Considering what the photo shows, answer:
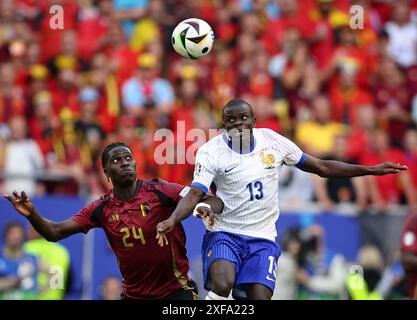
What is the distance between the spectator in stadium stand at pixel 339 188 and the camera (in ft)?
55.8

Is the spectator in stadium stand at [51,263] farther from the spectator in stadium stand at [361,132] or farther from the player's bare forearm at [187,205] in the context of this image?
the player's bare forearm at [187,205]

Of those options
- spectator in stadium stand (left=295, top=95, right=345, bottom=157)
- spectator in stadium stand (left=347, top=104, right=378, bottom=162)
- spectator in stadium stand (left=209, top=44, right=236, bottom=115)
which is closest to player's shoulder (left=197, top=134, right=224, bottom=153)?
spectator in stadium stand (left=295, top=95, right=345, bottom=157)

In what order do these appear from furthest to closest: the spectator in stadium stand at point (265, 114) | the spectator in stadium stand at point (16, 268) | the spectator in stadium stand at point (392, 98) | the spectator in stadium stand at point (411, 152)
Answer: the spectator in stadium stand at point (392, 98) → the spectator in stadium stand at point (411, 152) → the spectator in stadium stand at point (265, 114) → the spectator in stadium stand at point (16, 268)

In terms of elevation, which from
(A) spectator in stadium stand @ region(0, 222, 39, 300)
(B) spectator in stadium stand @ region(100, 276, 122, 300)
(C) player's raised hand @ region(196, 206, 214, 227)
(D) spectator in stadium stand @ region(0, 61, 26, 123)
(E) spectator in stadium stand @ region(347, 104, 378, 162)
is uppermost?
(D) spectator in stadium stand @ region(0, 61, 26, 123)

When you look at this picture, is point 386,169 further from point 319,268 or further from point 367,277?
point 367,277

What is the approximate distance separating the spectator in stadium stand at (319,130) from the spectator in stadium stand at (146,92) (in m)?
2.23

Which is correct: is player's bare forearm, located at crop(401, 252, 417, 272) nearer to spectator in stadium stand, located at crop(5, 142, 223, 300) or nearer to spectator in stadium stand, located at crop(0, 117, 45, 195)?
spectator in stadium stand, located at crop(5, 142, 223, 300)

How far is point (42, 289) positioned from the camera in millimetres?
15961

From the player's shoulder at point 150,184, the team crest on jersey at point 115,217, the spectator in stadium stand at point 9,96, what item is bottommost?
the team crest on jersey at point 115,217

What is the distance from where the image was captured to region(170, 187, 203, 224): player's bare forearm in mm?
10320

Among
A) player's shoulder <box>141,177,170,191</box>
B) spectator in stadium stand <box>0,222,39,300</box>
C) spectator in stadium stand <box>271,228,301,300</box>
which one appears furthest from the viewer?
spectator in stadium stand <box>271,228,301,300</box>

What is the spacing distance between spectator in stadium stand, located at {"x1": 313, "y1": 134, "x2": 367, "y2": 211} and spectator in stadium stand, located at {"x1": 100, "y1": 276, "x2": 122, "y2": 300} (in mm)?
3343

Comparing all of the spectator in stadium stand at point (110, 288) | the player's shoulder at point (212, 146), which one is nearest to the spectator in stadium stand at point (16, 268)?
the spectator in stadium stand at point (110, 288)
